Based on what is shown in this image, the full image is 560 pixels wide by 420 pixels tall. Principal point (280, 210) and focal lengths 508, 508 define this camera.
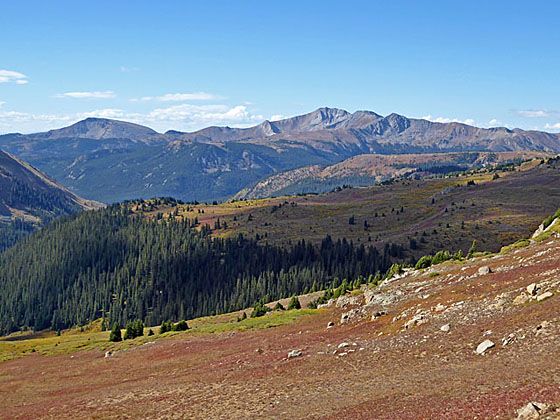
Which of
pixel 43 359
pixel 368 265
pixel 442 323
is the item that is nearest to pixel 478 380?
pixel 442 323

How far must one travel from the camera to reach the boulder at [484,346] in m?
34.8

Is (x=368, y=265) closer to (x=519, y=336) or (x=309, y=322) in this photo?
(x=309, y=322)

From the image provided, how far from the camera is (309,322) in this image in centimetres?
6844

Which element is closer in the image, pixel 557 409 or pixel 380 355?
pixel 557 409

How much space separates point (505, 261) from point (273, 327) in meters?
31.7

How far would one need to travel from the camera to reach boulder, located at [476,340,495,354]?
3478cm

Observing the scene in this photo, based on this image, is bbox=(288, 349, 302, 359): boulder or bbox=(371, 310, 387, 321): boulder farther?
bbox=(371, 310, 387, 321): boulder

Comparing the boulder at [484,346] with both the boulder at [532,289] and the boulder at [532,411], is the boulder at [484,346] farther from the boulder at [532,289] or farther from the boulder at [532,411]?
the boulder at [532,411]

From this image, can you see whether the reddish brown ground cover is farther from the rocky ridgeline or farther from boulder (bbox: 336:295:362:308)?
boulder (bbox: 336:295:362:308)

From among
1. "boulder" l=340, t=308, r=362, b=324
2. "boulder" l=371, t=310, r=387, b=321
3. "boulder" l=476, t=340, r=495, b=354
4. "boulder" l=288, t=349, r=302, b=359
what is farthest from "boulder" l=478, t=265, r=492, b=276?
"boulder" l=476, t=340, r=495, b=354

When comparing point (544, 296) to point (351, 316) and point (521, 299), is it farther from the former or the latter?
point (351, 316)

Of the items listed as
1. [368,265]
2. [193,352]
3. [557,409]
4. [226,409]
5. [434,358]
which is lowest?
[368,265]

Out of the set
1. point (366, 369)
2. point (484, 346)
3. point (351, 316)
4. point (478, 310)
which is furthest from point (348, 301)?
point (484, 346)

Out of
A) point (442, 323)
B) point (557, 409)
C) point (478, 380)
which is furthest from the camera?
point (442, 323)
